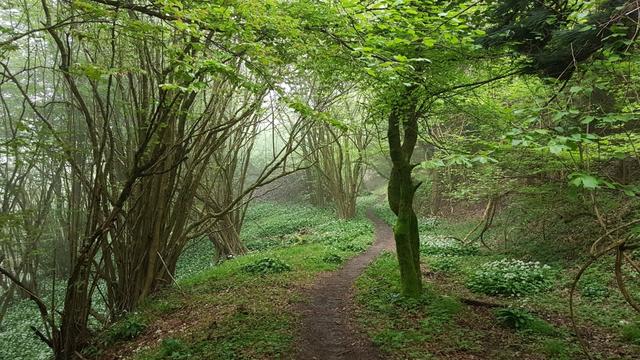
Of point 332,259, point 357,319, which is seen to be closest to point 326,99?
point 332,259

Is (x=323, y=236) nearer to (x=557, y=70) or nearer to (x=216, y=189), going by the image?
(x=216, y=189)

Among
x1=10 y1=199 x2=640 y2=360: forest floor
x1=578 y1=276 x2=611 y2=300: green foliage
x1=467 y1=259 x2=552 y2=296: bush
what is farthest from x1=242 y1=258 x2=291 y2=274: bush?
x1=578 y1=276 x2=611 y2=300: green foliage

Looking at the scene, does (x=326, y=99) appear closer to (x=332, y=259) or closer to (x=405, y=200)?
(x=332, y=259)

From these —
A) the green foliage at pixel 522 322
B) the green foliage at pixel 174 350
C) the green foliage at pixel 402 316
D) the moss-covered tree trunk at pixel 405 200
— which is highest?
the moss-covered tree trunk at pixel 405 200

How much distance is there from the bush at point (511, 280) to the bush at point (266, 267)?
Result: 519 centimetres

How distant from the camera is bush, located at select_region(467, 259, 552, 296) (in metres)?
9.64

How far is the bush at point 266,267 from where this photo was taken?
1182 cm

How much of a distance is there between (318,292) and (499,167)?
767 centimetres

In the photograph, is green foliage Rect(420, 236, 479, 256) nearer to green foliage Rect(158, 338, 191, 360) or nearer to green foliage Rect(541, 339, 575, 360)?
green foliage Rect(541, 339, 575, 360)

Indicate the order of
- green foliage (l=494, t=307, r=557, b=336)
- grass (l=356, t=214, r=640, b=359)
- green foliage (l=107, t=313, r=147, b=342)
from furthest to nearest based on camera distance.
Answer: green foliage (l=107, t=313, r=147, b=342) < green foliage (l=494, t=307, r=557, b=336) < grass (l=356, t=214, r=640, b=359)

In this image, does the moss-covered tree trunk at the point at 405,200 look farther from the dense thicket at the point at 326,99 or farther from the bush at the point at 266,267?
the bush at the point at 266,267

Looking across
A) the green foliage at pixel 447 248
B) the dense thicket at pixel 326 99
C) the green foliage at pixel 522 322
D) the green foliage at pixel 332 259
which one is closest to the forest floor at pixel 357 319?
the green foliage at pixel 522 322

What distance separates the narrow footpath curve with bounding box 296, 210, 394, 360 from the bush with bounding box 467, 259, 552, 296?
3219mm

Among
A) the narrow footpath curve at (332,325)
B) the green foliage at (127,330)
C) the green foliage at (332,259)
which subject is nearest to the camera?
the narrow footpath curve at (332,325)
